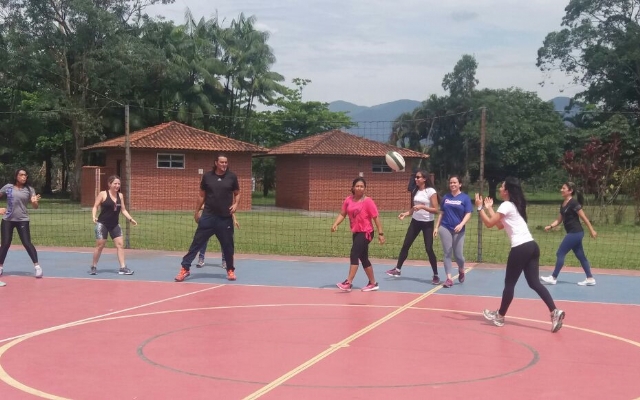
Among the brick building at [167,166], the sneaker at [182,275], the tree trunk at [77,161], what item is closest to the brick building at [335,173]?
the brick building at [167,166]

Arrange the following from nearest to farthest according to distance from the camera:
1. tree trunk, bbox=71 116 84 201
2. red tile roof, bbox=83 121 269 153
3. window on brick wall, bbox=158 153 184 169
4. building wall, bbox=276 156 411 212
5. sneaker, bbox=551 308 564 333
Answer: sneaker, bbox=551 308 564 333, red tile roof, bbox=83 121 269 153, window on brick wall, bbox=158 153 184 169, building wall, bbox=276 156 411 212, tree trunk, bbox=71 116 84 201

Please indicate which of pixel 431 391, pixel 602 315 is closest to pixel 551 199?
pixel 602 315

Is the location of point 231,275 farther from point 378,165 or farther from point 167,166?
point 378,165

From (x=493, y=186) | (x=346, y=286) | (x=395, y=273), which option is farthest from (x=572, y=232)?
(x=493, y=186)

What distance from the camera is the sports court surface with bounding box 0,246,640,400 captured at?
6203 mm

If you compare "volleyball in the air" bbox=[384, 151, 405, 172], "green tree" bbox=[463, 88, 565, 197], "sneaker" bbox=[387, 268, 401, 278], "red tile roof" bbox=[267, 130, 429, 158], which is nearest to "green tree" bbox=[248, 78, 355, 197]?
"green tree" bbox=[463, 88, 565, 197]

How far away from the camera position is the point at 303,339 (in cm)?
805

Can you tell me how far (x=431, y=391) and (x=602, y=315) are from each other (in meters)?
4.73

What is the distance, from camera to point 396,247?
18719 mm

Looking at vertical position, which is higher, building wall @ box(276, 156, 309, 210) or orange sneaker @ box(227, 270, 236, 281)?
building wall @ box(276, 156, 309, 210)

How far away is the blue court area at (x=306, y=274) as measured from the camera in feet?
39.2

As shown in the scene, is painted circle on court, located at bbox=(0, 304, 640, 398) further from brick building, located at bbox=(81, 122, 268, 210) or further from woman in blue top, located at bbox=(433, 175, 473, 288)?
brick building, located at bbox=(81, 122, 268, 210)

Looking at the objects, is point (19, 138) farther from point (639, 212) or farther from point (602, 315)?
point (602, 315)

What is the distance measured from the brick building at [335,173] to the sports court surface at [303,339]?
2669 cm
